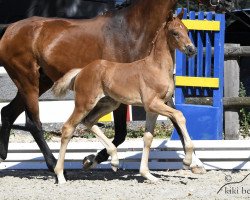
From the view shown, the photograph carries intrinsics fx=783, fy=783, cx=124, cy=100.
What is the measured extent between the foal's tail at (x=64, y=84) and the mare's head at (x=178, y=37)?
99 centimetres

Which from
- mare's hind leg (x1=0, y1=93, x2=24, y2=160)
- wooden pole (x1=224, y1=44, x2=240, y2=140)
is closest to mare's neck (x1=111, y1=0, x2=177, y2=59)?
mare's hind leg (x1=0, y1=93, x2=24, y2=160)

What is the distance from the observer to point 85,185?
23.8 ft

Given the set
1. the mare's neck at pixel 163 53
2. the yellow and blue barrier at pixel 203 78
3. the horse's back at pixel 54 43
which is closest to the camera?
the mare's neck at pixel 163 53

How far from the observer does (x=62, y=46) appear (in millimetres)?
7859

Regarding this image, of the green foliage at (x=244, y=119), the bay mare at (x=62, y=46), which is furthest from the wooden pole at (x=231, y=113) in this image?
the bay mare at (x=62, y=46)

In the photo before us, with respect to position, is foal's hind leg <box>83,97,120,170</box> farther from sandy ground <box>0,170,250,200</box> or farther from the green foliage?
the green foliage

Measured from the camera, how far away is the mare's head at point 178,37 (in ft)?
22.5

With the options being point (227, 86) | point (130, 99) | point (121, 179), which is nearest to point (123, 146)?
point (121, 179)

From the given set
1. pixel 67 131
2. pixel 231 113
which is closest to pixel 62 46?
pixel 67 131

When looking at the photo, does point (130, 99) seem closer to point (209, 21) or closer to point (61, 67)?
point (61, 67)

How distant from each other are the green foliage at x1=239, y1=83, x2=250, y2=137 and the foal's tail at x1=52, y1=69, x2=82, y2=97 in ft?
11.2

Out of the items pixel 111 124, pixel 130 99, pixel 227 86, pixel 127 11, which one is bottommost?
pixel 111 124

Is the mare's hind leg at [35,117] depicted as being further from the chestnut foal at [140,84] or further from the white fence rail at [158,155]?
Answer: the chestnut foal at [140,84]

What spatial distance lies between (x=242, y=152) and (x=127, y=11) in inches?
74.5
